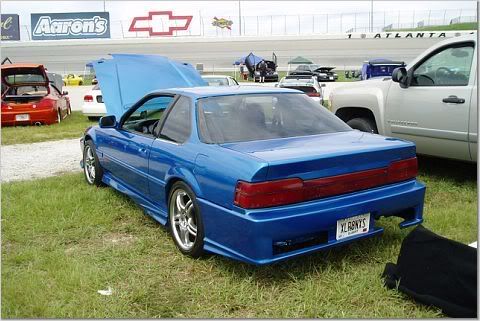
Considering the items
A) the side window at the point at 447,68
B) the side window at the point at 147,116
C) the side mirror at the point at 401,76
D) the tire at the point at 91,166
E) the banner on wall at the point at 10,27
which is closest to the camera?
the side window at the point at 147,116

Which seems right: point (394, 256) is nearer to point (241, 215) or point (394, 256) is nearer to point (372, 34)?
point (241, 215)

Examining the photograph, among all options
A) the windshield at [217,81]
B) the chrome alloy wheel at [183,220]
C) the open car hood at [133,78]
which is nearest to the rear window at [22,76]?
the windshield at [217,81]

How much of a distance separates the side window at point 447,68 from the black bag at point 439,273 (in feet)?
9.75

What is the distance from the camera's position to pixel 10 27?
6059 cm

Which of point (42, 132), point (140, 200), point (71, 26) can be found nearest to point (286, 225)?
point (140, 200)

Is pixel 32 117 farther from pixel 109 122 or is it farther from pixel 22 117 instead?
pixel 109 122

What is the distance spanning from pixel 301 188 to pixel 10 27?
67031 millimetres

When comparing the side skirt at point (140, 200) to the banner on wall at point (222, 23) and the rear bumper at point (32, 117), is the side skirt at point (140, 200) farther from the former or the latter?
the banner on wall at point (222, 23)

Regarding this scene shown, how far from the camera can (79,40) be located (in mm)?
60156

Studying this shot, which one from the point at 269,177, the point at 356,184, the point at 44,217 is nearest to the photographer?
the point at 269,177

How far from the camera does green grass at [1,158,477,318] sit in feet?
9.49

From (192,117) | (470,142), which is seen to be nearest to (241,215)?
(192,117)

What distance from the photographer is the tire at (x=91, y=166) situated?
5547 millimetres

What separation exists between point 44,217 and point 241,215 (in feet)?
8.45
